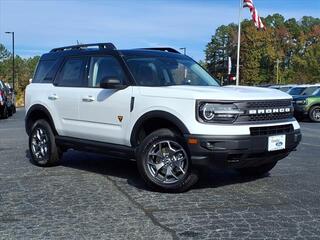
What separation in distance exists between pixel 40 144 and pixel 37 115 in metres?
0.53

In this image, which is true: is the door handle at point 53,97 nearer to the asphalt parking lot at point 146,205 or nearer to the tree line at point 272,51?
the asphalt parking lot at point 146,205

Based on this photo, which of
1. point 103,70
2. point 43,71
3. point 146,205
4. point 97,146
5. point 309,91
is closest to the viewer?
point 146,205

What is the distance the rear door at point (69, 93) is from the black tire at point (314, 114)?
15.4m

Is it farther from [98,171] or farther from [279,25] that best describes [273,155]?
[279,25]

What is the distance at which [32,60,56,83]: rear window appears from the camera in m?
8.60

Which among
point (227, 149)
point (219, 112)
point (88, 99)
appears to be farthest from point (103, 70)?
point (227, 149)

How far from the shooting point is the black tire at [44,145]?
8266mm

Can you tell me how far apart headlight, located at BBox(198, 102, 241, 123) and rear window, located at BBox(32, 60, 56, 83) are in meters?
3.29

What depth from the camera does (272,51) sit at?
3905 inches

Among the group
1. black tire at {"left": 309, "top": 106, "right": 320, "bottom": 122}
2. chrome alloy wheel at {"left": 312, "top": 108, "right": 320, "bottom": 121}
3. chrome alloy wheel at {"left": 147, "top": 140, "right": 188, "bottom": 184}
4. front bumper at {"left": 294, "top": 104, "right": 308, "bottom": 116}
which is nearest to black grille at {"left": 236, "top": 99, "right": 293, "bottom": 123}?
chrome alloy wheel at {"left": 147, "top": 140, "right": 188, "bottom": 184}

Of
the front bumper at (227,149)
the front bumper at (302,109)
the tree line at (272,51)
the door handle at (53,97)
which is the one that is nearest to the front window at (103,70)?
the door handle at (53,97)

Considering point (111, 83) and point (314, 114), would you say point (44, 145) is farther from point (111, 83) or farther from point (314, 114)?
point (314, 114)

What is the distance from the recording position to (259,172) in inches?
301

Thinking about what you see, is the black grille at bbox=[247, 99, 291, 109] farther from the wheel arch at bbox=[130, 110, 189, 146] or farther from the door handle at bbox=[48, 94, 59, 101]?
the door handle at bbox=[48, 94, 59, 101]
